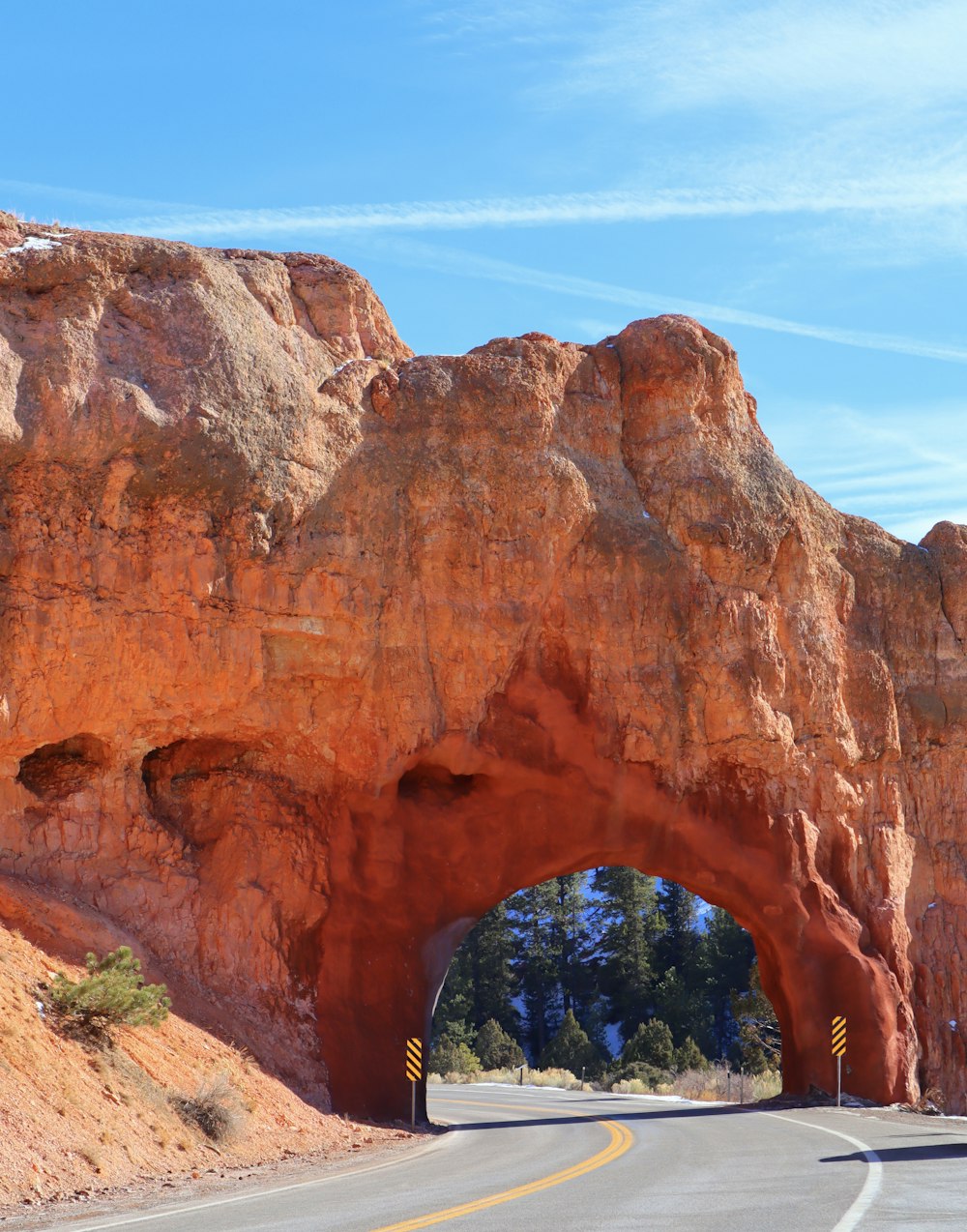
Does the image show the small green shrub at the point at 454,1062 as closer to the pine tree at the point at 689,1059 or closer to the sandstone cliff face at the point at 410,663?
the pine tree at the point at 689,1059

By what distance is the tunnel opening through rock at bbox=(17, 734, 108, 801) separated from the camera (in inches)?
898

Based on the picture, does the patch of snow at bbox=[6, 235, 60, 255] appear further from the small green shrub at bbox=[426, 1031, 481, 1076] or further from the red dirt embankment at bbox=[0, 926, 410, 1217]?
the small green shrub at bbox=[426, 1031, 481, 1076]

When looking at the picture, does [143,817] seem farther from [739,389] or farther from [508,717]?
[739,389]

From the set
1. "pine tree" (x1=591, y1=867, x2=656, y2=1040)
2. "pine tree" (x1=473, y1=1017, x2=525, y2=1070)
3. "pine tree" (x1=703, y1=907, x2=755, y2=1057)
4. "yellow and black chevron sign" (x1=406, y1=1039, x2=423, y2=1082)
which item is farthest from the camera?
"pine tree" (x1=591, y1=867, x2=656, y2=1040)

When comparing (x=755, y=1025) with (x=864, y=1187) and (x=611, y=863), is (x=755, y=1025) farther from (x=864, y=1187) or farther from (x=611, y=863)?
(x=864, y=1187)

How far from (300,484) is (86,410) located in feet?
12.5

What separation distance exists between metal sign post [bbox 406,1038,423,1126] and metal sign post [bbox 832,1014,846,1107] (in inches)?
324

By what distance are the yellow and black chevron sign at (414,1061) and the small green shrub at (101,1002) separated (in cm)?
637

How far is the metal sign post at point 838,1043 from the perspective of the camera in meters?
27.4

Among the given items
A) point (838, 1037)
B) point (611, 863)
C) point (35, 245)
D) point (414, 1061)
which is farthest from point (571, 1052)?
point (35, 245)

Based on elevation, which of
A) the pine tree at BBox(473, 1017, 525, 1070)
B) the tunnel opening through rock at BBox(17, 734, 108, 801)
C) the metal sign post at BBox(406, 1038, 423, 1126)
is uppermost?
the tunnel opening through rock at BBox(17, 734, 108, 801)

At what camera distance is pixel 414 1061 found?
24.2 m

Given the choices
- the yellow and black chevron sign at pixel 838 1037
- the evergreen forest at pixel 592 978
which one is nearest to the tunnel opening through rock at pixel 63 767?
the yellow and black chevron sign at pixel 838 1037

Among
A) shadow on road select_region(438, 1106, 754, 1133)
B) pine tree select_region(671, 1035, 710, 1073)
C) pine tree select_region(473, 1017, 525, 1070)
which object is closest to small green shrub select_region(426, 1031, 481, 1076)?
pine tree select_region(473, 1017, 525, 1070)
